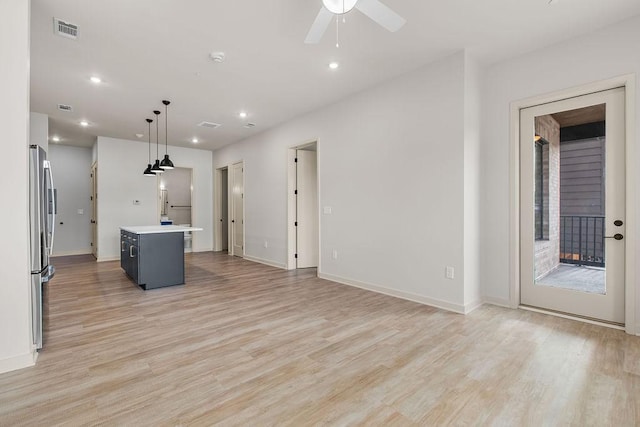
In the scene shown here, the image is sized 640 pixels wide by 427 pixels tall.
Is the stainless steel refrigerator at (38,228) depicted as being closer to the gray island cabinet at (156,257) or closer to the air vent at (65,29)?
the air vent at (65,29)

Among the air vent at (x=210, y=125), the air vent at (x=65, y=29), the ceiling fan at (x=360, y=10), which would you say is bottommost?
the ceiling fan at (x=360, y=10)

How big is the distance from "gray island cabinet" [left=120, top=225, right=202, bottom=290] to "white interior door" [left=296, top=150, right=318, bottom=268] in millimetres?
2105

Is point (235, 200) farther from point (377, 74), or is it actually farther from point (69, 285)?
point (377, 74)

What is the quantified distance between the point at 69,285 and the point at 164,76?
357 centimetres

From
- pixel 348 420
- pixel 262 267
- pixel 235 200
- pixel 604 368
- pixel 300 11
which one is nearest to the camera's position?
pixel 348 420

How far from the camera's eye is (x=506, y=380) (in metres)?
2.14

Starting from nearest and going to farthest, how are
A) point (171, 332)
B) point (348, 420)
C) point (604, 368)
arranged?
point (348, 420) < point (604, 368) < point (171, 332)

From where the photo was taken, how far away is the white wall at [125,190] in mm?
7305

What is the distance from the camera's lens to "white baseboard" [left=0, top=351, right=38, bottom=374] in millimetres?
2221

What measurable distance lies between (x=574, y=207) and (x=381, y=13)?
9.60 feet

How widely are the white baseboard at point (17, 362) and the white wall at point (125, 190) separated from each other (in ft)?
18.6

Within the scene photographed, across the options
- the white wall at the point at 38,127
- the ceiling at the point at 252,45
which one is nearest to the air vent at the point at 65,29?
the ceiling at the point at 252,45

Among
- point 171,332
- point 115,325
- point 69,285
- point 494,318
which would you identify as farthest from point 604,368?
point 69,285

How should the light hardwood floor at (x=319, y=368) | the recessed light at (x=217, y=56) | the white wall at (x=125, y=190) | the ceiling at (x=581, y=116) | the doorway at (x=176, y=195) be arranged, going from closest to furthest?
the light hardwood floor at (x=319, y=368), the ceiling at (x=581, y=116), the recessed light at (x=217, y=56), the white wall at (x=125, y=190), the doorway at (x=176, y=195)
